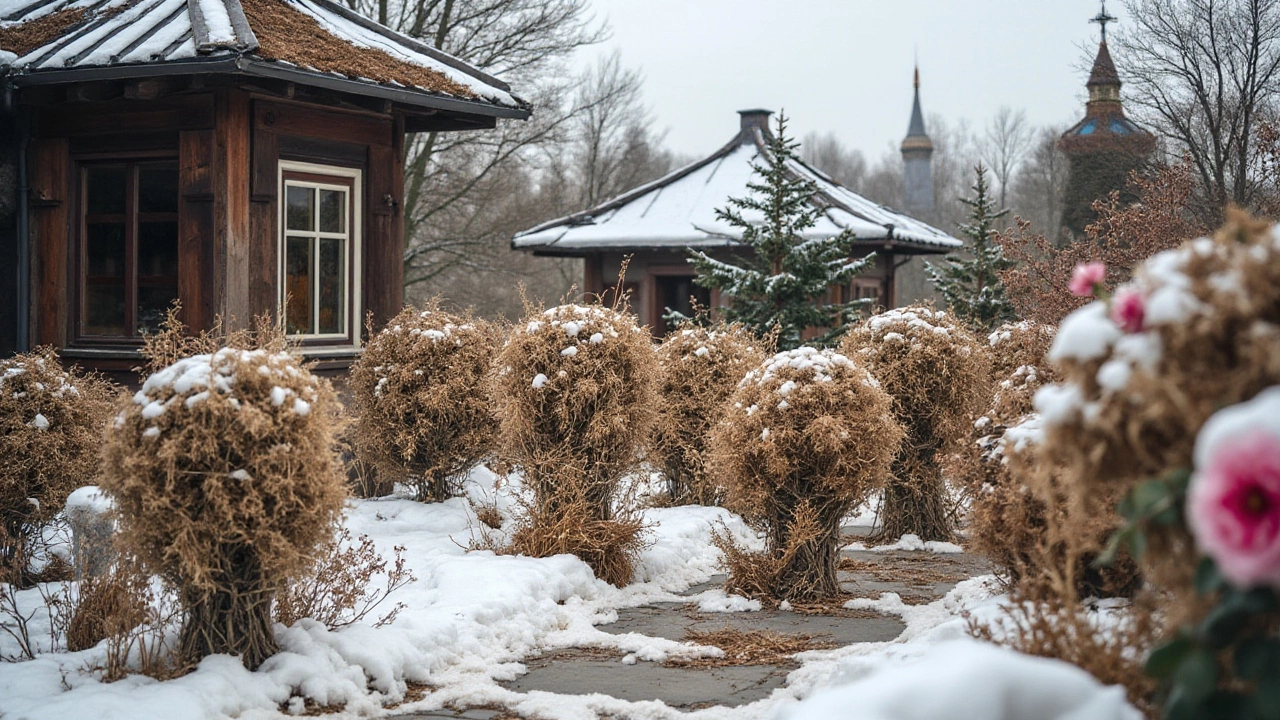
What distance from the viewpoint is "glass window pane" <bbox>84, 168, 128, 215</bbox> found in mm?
9930

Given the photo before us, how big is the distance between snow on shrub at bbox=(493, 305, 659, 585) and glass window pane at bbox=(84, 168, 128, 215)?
393 centimetres

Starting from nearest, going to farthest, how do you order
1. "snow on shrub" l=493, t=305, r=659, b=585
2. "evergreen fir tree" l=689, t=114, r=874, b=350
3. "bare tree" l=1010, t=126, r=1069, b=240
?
"snow on shrub" l=493, t=305, r=659, b=585 → "evergreen fir tree" l=689, t=114, r=874, b=350 → "bare tree" l=1010, t=126, r=1069, b=240

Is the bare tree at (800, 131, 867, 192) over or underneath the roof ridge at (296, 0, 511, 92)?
over

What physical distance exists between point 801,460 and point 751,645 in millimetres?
1435

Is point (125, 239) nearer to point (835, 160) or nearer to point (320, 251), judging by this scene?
point (320, 251)

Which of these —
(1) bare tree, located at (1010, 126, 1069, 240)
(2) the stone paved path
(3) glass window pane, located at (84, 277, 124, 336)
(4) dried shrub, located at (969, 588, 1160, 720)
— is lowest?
(2) the stone paved path

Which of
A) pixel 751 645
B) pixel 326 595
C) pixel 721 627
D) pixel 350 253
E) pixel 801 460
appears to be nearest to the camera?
pixel 326 595

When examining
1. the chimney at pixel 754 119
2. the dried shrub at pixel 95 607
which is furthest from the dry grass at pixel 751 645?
the chimney at pixel 754 119

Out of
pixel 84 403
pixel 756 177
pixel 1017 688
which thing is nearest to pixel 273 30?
pixel 84 403

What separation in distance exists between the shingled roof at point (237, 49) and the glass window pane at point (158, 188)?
100cm

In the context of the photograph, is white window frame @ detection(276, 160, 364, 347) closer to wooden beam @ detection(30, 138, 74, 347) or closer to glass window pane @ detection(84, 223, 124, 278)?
glass window pane @ detection(84, 223, 124, 278)

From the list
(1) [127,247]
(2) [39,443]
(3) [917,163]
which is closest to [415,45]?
(1) [127,247]

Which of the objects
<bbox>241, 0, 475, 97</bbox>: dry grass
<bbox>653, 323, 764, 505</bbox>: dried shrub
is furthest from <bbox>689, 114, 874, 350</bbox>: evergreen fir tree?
<bbox>241, 0, 475, 97</bbox>: dry grass

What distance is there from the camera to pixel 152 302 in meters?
9.84
